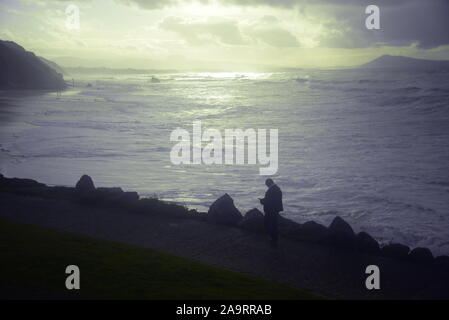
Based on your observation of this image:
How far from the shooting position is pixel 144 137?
31266mm

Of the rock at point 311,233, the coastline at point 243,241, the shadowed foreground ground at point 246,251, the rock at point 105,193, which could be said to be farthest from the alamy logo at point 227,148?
the shadowed foreground ground at point 246,251

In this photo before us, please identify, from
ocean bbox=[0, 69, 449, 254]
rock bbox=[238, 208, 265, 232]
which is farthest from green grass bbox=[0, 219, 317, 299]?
ocean bbox=[0, 69, 449, 254]

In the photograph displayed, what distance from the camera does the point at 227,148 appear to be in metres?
27.6

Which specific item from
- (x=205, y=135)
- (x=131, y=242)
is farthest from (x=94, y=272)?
(x=205, y=135)

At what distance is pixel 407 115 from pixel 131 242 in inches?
1550

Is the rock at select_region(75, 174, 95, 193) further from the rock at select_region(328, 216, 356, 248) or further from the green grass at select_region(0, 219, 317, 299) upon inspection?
the rock at select_region(328, 216, 356, 248)

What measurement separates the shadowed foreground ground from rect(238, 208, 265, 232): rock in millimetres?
208

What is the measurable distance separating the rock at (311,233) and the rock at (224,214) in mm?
1494

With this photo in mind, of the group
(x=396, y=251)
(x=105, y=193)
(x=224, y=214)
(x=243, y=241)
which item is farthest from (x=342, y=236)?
(x=105, y=193)

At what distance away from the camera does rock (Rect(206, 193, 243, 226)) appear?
11523mm

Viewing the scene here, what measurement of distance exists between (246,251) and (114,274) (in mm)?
3136

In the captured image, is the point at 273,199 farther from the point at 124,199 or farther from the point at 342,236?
the point at 124,199

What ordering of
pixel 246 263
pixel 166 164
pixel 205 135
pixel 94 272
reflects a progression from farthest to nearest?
1. pixel 205 135
2. pixel 166 164
3. pixel 246 263
4. pixel 94 272
